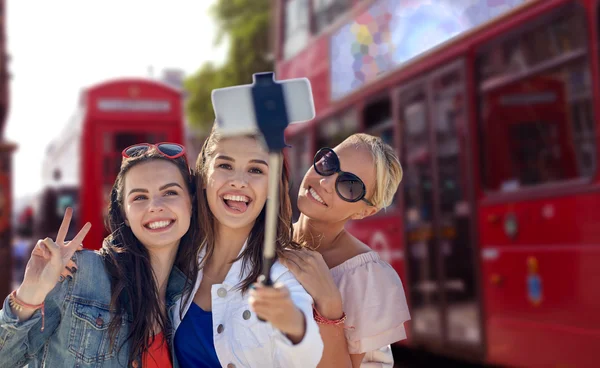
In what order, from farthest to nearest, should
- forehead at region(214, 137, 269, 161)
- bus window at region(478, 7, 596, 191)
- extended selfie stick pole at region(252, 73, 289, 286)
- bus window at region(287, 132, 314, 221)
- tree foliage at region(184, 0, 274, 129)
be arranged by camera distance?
tree foliage at region(184, 0, 274, 129) < bus window at region(287, 132, 314, 221) < bus window at region(478, 7, 596, 191) < forehead at region(214, 137, 269, 161) < extended selfie stick pole at region(252, 73, 289, 286)

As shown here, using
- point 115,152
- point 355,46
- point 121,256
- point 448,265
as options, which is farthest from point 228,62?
point 121,256

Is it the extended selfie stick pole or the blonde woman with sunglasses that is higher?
the extended selfie stick pole

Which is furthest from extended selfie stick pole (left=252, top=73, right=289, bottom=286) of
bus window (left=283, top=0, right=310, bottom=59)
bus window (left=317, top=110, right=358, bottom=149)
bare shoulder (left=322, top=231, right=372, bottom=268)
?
bus window (left=283, top=0, right=310, bottom=59)

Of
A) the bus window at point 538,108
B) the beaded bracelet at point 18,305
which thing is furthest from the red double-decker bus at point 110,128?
the beaded bracelet at point 18,305

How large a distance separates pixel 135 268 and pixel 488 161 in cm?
342

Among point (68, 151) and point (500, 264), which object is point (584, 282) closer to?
point (500, 264)

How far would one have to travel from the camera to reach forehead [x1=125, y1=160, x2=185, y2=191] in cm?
224

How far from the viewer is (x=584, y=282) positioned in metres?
4.12

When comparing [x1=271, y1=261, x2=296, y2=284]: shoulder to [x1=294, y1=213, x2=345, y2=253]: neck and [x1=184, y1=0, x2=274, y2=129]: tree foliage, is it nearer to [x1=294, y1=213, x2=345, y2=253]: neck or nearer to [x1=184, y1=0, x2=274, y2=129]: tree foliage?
[x1=294, y1=213, x2=345, y2=253]: neck

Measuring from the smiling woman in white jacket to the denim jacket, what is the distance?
0.12 meters

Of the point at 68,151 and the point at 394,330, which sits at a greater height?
the point at 68,151

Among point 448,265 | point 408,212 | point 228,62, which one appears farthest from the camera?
point 228,62

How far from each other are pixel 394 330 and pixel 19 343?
1076 millimetres

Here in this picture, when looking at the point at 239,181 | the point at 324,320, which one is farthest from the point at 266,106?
the point at 324,320
